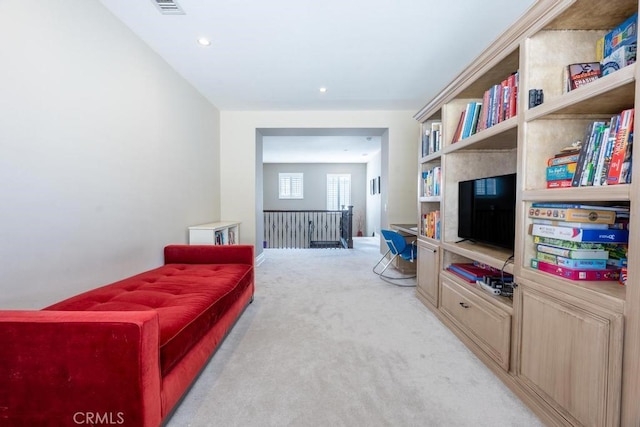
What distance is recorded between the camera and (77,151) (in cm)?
188

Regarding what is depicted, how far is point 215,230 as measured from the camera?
3520 millimetres

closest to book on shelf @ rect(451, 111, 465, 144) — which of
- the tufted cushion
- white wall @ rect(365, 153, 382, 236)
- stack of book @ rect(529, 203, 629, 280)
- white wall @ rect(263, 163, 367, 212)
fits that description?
stack of book @ rect(529, 203, 629, 280)

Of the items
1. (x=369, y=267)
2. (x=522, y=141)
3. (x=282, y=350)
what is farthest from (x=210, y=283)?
(x=369, y=267)

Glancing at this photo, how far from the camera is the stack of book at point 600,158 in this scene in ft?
3.53

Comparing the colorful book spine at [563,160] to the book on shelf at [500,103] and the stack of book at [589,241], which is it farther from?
the book on shelf at [500,103]

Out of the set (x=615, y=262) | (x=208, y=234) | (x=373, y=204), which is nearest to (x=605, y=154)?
(x=615, y=262)

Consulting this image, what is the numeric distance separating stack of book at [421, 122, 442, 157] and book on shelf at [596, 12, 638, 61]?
4.18 feet

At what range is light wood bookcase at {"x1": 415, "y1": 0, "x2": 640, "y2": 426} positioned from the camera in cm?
102

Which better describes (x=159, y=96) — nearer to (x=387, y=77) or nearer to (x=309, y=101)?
(x=309, y=101)

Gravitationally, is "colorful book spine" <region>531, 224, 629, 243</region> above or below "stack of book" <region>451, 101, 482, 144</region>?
below

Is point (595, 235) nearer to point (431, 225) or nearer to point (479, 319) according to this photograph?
point (479, 319)

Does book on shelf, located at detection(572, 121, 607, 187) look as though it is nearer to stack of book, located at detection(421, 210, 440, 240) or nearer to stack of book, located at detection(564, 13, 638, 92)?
stack of book, located at detection(564, 13, 638, 92)

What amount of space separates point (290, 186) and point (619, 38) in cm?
983

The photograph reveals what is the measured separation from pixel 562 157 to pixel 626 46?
0.49 metres
